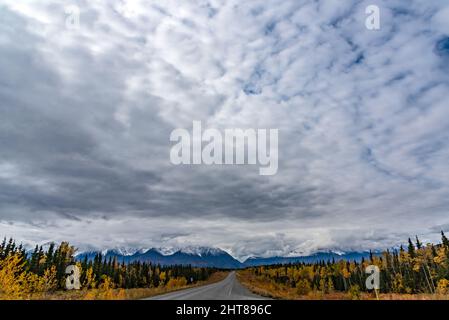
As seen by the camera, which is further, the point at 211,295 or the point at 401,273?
the point at 401,273

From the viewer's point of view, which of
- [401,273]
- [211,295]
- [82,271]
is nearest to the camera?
[211,295]

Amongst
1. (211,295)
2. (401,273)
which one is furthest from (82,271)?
(401,273)

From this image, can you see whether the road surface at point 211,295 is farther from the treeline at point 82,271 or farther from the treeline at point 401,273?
the treeline at point 401,273

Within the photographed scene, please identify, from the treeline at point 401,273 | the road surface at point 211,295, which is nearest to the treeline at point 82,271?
the road surface at point 211,295

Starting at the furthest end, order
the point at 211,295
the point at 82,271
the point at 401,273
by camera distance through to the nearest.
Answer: the point at 401,273
the point at 82,271
the point at 211,295

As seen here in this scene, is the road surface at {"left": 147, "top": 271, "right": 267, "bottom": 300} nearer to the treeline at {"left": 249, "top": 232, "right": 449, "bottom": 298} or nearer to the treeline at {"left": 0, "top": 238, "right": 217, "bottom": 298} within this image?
the treeline at {"left": 0, "top": 238, "right": 217, "bottom": 298}

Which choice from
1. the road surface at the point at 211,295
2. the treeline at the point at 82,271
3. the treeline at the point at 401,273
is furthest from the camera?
the treeline at the point at 401,273

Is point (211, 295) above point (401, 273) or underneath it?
above

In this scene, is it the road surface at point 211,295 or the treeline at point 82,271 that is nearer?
the road surface at point 211,295

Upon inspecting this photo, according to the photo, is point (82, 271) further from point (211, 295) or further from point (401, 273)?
point (401, 273)

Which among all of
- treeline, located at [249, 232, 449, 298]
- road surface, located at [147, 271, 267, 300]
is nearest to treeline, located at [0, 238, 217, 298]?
road surface, located at [147, 271, 267, 300]

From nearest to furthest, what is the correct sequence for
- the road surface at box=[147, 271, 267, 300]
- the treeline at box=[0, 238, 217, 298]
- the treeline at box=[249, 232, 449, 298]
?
the road surface at box=[147, 271, 267, 300] < the treeline at box=[0, 238, 217, 298] < the treeline at box=[249, 232, 449, 298]

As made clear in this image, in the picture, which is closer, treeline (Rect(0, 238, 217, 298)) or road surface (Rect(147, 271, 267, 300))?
road surface (Rect(147, 271, 267, 300))
